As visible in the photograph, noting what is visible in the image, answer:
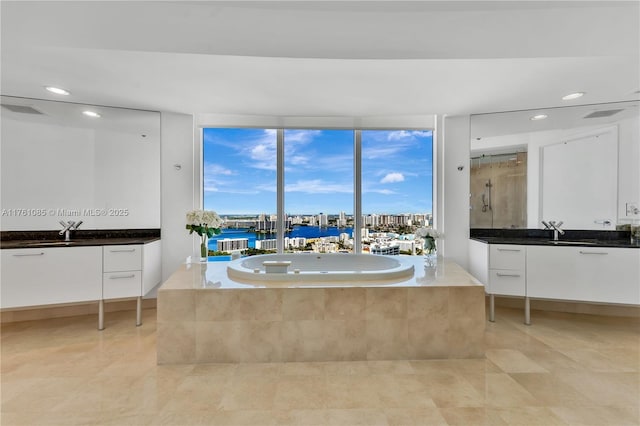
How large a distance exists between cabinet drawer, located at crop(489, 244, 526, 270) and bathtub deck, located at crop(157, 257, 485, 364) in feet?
2.96

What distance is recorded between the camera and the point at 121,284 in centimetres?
259

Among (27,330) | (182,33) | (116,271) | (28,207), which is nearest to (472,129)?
(182,33)

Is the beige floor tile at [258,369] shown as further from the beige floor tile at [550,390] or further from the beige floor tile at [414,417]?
the beige floor tile at [550,390]

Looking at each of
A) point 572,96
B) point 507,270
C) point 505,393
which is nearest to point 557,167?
point 572,96

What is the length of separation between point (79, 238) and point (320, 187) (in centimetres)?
256

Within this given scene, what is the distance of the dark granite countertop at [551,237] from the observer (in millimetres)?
2607

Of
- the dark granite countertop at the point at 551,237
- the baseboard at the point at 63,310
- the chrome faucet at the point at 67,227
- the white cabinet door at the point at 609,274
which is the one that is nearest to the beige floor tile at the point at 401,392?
the dark granite countertop at the point at 551,237

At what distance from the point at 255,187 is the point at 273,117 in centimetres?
84

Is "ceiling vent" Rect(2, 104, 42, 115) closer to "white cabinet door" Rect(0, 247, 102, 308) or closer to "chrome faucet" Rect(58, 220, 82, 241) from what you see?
"chrome faucet" Rect(58, 220, 82, 241)

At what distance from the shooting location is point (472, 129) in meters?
3.26

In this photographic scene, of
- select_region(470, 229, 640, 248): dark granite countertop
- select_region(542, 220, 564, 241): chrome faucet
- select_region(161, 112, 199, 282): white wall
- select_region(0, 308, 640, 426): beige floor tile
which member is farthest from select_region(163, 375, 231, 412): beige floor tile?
select_region(542, 220, 564, 241): chrome faucet

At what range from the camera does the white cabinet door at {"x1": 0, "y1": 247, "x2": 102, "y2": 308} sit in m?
2.34

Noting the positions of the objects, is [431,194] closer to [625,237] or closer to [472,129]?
[472,129]

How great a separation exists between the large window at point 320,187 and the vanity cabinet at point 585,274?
3.86 feet
